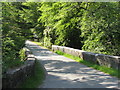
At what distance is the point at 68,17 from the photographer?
18.4 metres

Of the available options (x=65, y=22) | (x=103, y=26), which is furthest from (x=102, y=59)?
(x=65, y=22)

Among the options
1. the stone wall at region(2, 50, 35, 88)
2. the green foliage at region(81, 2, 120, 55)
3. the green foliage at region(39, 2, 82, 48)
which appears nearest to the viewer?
the stone wall at region(2, 50, 35, 88)

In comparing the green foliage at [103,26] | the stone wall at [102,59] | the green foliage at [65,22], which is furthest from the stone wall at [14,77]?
the green foliage at [65,22]

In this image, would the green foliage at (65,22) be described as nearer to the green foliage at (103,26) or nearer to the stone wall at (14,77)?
the green foliage at (103,26)

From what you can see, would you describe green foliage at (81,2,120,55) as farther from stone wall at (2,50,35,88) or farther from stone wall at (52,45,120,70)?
stone wall at (2,50,35,88)

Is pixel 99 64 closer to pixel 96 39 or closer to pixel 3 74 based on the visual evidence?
pixel 96 39

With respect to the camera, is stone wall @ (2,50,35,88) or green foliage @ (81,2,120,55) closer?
stone wall @ (2,50,35,88)

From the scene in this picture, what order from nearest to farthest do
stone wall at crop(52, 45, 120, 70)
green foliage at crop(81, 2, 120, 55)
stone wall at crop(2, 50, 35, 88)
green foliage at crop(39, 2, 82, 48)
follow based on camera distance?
stone wall at crop(2, 50, 35, 88)
stone wall at crop(52, 45, 120, 70)
green foliage at crop(81, 2, 120, 55)
green foliage at crop(39, 2, 82, 48)

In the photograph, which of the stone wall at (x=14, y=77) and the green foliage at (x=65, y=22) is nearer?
the stone wall at (x=14, y=77)

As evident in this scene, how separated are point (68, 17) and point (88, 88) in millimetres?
13366

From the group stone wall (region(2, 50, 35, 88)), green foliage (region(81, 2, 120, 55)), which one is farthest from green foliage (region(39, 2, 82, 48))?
stone wall (region(2, 50, 35, 88))

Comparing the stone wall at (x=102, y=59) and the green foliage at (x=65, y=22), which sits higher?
the green foliage at (x=65, y=22)

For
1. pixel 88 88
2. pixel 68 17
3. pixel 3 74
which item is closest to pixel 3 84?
pixel 3 74

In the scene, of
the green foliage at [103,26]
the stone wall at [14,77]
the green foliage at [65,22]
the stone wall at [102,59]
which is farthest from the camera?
the green foliage at [65,22]
